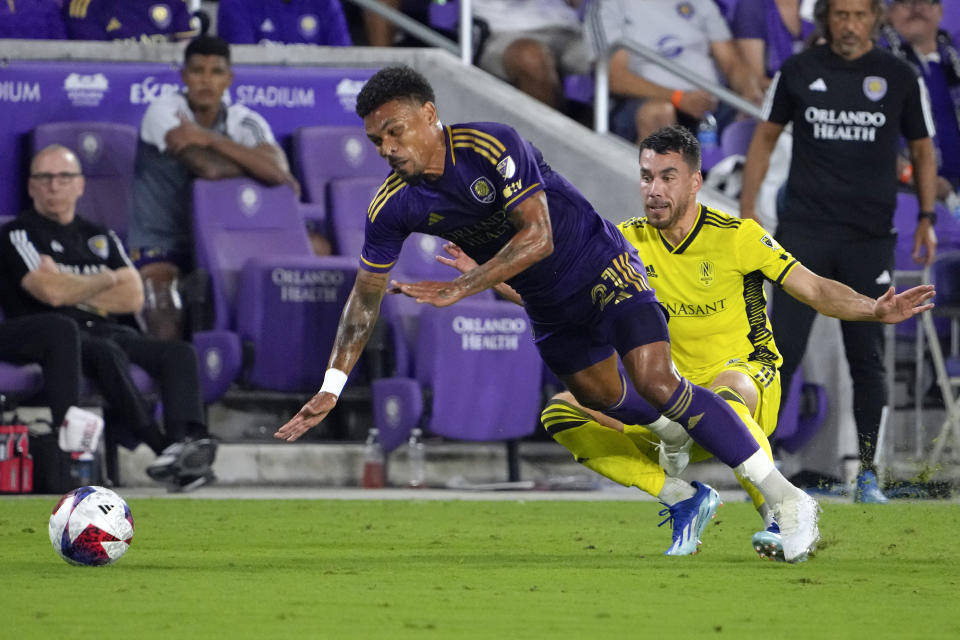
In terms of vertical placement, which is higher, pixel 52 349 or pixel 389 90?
pixel 389 90

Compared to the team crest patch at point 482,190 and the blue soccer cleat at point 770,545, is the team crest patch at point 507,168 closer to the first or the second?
the team crest patch at point 482,190

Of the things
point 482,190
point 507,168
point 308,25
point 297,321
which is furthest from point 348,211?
point 507,168

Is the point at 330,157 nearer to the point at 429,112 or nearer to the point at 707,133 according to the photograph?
the point at 707,133

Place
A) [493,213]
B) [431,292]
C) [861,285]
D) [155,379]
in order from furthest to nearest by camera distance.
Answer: [155,379] < [861,285] < [493,213] < [431,292]

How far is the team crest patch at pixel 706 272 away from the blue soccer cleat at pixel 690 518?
36.2 inches

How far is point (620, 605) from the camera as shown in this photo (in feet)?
15.1

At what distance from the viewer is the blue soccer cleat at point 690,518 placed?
6387mm

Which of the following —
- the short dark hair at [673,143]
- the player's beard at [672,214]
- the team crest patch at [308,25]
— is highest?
the team crest patch at [308,25]

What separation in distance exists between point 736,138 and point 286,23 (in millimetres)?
3657

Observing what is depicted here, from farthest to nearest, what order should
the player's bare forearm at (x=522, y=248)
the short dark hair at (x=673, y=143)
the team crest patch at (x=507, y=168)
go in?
the short dark hair at (x=673, y=143) < the team crest patch at (x=507, y=168) < the player's bare forearm at (x=522, y=248)

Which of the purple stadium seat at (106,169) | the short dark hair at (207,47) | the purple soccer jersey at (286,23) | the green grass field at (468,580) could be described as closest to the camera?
the green grass field at (468,580)

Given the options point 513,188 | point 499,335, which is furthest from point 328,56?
point 513,188

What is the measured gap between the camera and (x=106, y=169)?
36.7 ft

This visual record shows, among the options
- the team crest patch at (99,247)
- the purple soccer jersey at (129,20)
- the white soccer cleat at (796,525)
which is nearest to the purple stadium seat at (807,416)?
the team crest patch at (99,247)
